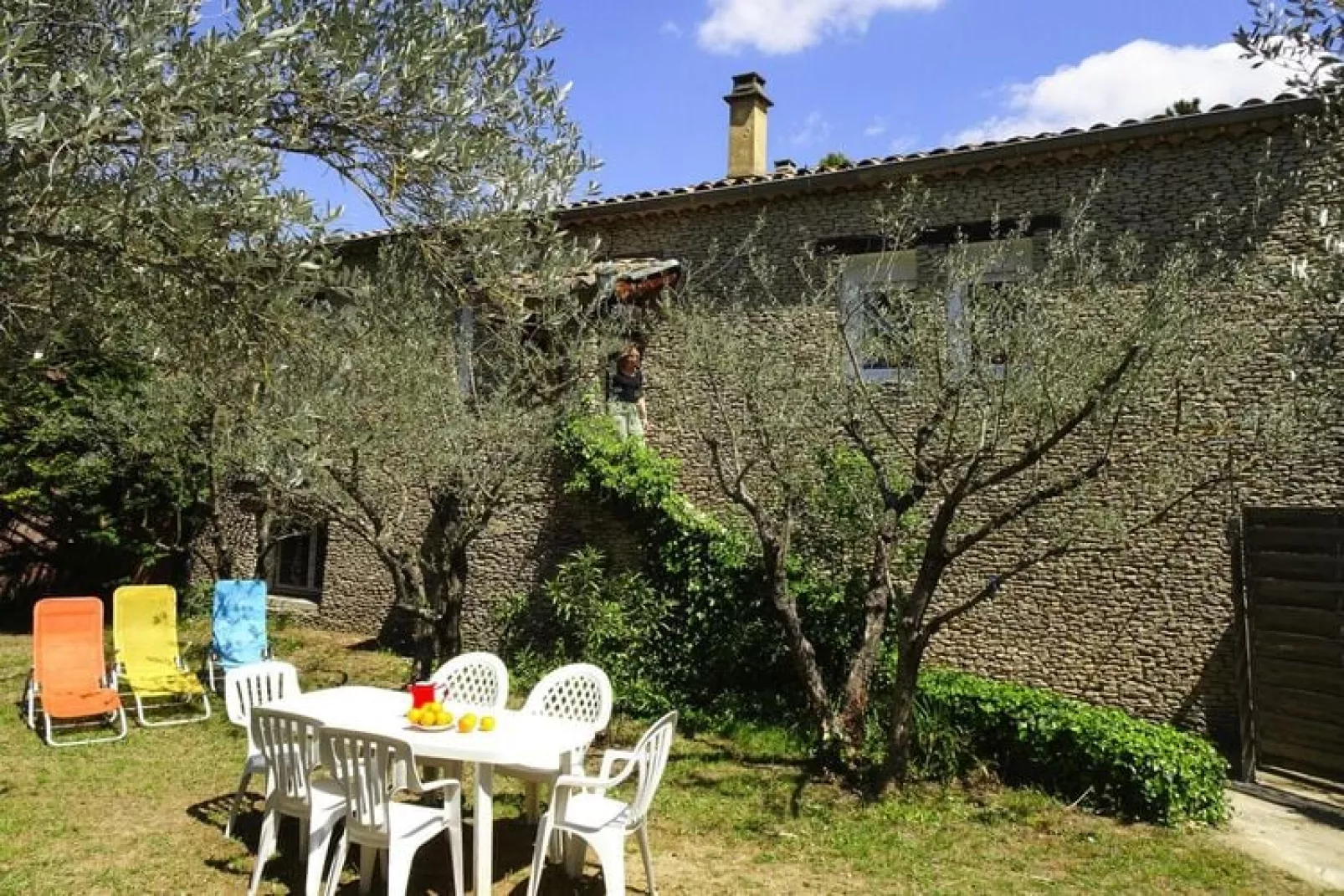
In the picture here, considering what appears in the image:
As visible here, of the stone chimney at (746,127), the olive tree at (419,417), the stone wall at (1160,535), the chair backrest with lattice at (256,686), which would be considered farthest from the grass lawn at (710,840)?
the stone chimney at (746,127)

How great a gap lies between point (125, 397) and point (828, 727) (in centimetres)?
1100

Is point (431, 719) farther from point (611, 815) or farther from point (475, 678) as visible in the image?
point (475, 678)

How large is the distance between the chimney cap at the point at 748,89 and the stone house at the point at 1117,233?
236cm

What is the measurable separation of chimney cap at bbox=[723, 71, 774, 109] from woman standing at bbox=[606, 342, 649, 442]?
14.9 feet

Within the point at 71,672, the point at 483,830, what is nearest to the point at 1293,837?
the point at 483,830

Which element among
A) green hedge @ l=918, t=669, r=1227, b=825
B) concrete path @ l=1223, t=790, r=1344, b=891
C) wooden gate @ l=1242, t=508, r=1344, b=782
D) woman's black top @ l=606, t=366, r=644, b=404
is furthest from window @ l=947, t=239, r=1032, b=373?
woman's black top @ l=606, t=366, r=644, b=404

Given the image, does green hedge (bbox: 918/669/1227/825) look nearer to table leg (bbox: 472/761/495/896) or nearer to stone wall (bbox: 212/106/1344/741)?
stone wall (bbox: 212/106/1344/741)

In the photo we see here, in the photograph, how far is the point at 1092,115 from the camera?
9.58 meters

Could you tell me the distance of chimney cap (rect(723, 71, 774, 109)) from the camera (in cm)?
1355

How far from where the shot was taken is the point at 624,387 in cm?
1166

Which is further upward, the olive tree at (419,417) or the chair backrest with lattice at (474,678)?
the olive tree at (419,417)

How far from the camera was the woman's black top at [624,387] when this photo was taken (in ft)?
37.5

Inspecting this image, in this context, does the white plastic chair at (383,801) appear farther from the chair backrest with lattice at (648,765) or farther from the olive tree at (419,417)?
the olive tree at (419,417)

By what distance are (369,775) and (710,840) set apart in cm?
260
